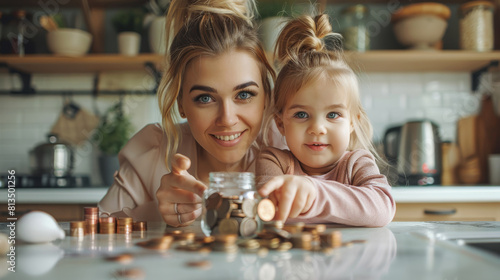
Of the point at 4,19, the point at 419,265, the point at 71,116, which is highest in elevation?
the point at 4,19

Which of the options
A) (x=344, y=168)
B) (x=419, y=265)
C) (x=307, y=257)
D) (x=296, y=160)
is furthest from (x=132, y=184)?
(x=419, y=265)

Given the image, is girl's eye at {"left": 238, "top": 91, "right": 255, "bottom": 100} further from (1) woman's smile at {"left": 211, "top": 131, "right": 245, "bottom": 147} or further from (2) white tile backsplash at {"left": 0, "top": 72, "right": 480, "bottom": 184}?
(2) white tile backsplash at {"left": 0, "top": 72, "right": 480, "bottom": 184}

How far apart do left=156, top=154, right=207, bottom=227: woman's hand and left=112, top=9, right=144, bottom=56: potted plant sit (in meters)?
2.05

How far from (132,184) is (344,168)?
2.40ft

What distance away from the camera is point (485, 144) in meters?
2.94

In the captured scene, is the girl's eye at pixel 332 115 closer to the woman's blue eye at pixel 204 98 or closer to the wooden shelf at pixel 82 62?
the woman's blue eye at pixel 204 98

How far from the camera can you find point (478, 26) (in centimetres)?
275

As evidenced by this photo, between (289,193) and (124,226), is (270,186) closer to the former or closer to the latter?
(289,193)

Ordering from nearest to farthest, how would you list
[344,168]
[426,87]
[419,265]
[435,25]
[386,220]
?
[419,265]
[386,220]
[344,168]
[435,25]
[426,87]

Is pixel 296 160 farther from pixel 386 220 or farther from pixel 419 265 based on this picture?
pixel 419 265

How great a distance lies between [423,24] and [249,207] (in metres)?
2.39

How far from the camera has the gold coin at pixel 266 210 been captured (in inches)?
31.1

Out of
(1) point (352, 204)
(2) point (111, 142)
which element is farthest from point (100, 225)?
(2) point (111, 142)

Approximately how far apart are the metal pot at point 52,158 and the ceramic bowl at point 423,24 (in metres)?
2.21
